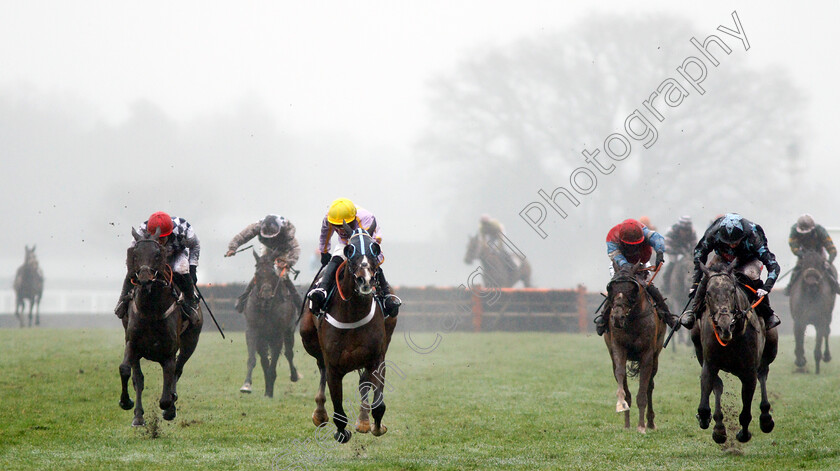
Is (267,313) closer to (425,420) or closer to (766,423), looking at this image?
(425,420)

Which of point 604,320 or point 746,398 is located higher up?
point 604,320

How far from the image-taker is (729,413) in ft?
40.4

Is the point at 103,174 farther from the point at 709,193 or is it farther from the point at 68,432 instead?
the point at 68,432

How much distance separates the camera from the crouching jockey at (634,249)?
457 inches

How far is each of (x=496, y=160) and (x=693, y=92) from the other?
10848 millimetres

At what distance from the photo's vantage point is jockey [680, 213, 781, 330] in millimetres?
9664

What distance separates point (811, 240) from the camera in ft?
58.2

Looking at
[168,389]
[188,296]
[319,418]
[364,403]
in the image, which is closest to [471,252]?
[188,296]

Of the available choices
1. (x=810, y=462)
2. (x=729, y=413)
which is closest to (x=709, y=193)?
(x=729, y=413)

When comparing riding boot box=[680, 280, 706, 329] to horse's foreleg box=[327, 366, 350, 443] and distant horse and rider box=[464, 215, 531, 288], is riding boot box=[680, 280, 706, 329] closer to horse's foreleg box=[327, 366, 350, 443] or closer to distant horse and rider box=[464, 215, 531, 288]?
horse's foreleg box=[327, 366, 350, 443]

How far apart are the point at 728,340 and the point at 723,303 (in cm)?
37

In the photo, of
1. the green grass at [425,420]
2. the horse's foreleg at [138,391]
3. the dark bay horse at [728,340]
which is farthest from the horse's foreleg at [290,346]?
the dark bay horse at [728,340]

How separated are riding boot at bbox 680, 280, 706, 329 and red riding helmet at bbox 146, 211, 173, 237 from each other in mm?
5976

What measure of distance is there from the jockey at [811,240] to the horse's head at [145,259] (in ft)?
41.1
